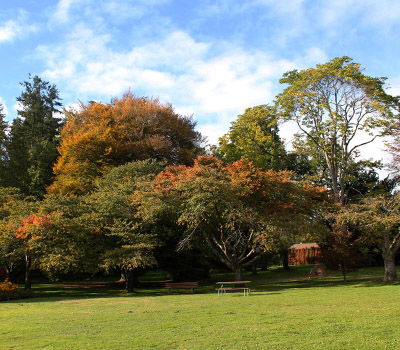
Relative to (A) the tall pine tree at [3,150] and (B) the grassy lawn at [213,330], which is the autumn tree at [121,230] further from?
(A) the tall pine tree at [3,150]

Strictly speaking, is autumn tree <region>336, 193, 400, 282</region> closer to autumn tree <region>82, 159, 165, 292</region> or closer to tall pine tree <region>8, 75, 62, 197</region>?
autumn tree <region>82, 159, 165, 292</region>

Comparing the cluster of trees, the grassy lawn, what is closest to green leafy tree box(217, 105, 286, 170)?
the cluster of trees

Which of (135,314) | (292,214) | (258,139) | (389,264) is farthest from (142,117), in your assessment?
(135,314)

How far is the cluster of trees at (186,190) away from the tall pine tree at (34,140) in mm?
160

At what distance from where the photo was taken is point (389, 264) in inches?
866

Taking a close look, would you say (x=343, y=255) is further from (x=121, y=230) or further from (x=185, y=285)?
(x=121, y=230)

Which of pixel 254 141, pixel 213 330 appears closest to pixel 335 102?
pixel 254 141

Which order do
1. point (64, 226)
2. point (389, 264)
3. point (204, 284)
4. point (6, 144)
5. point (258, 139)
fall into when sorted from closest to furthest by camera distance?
point (64, 226), point (389, 264), point (204, 284), point (258, 139), point (6, 144)

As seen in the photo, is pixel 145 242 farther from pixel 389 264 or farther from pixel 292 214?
pixel 389 264

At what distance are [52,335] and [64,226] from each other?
12461 mm

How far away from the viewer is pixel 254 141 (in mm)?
34531

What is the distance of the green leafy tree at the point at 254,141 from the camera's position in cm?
3369

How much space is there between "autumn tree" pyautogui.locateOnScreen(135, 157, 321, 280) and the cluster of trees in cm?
8

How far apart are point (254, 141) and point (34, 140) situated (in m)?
26.0
